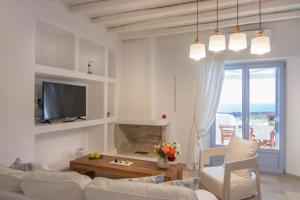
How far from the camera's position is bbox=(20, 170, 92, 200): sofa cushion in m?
1.36

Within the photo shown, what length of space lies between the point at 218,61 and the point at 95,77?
229 centimetres

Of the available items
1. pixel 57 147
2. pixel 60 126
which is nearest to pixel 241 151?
pixel 60 126

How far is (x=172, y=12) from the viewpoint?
3.20m

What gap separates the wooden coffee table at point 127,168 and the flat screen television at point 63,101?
771mm

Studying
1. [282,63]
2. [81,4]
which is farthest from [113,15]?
[282,63]

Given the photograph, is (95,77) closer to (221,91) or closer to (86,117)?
(86,117)

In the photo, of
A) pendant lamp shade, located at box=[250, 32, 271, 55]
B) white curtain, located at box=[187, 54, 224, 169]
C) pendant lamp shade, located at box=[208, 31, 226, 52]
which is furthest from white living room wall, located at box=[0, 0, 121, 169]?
white curtain, located at box=[187, 54, 224, 169]

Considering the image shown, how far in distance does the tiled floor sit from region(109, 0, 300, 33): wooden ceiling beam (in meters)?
2.65

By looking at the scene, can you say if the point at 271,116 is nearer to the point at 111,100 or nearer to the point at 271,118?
the point at 271,118

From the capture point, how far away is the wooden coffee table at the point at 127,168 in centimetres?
278

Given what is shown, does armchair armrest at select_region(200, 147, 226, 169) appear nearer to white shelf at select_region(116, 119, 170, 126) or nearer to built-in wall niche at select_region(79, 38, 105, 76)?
white shelf at select_region(116, 119, 170, 126)

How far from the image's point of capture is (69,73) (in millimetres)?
3248

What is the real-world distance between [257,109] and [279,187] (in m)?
1.41

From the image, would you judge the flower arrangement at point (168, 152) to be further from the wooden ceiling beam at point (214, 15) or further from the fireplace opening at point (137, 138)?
the wooden ceiling beam at point (214, 15)
